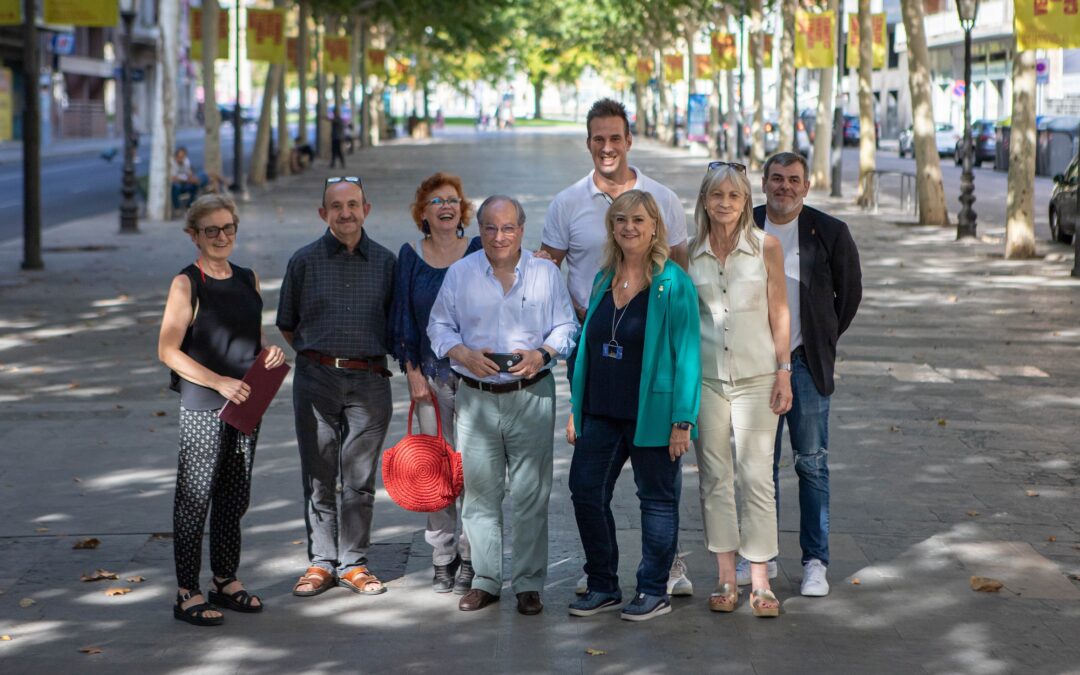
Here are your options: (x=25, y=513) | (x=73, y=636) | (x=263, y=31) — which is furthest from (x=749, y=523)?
(x=263, y=31)

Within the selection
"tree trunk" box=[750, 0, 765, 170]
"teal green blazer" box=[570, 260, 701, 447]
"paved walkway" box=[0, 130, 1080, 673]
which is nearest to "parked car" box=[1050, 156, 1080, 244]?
"paved walkway" box=[0, 130, 1080, 673]

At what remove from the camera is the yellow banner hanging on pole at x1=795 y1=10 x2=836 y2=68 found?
37.5 meters

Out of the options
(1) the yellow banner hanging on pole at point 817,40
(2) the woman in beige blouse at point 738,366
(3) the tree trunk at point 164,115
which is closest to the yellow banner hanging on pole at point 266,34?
(3) the tree trunk at point 164,115

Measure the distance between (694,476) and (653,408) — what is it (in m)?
3.04

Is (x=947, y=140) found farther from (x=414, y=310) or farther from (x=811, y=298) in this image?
(x=414, y=310)

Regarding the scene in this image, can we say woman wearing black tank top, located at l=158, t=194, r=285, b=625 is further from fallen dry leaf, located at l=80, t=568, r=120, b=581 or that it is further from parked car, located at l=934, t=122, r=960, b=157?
parked car, located at l=934, t=122, r=960, b=157

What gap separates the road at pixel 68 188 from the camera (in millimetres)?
30734

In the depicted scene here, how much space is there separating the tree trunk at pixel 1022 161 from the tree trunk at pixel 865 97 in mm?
10012

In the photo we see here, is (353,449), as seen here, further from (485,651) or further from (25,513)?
(25,513)

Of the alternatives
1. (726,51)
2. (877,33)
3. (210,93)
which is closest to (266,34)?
(210,93)

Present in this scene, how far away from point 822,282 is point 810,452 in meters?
0.73

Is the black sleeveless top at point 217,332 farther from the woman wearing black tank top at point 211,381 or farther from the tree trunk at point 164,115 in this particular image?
the tree trunk at point 164,115

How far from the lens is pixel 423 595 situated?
6824 millimetres

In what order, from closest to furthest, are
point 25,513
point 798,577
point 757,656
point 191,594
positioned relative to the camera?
point 757,656 → point 191,594 → point 798,577 → point 25,513
